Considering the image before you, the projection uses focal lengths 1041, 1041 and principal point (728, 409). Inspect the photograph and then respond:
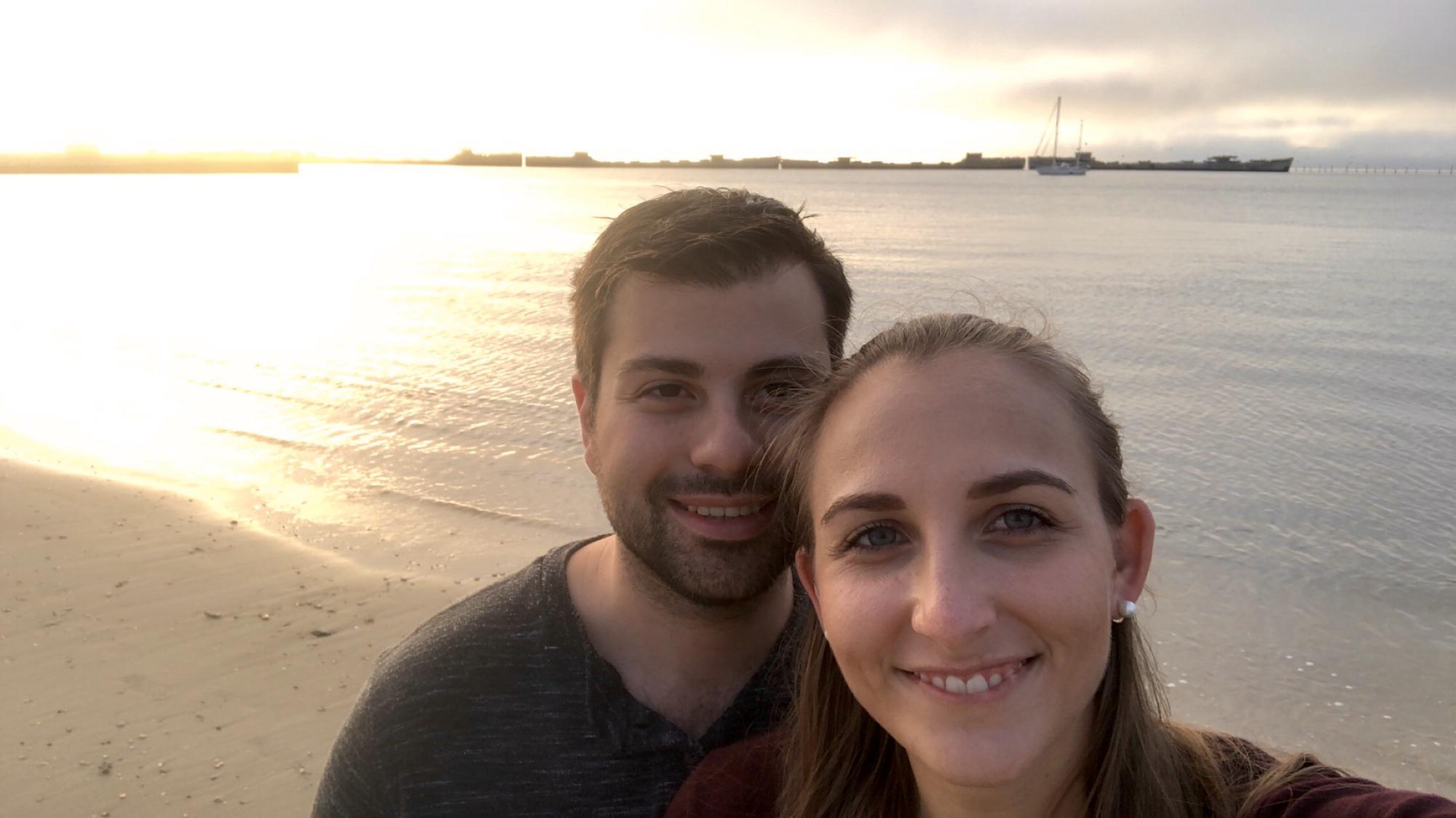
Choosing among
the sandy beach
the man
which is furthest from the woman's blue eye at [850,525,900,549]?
the sandy beach

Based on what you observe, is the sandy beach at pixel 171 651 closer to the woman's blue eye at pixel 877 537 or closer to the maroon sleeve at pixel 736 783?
the maroon sleeve at pixel 736 783

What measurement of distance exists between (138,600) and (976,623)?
6780 mm

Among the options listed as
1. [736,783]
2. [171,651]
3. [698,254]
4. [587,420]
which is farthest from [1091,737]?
[171,651]

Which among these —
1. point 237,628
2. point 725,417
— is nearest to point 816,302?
point 725,417

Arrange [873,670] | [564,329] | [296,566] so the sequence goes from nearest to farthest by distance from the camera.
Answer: [873,670] → [296,566] → [564,329]

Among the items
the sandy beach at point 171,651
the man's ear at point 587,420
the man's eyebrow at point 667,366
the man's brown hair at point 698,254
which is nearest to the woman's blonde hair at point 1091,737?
the man's eyebrow at point 667,366

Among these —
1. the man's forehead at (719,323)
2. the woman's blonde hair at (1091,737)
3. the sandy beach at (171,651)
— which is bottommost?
the sandy beach at (171,651)

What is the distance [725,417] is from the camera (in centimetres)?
271

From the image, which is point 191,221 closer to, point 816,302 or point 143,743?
point 143,743

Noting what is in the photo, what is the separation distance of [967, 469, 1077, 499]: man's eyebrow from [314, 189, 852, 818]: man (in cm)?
78

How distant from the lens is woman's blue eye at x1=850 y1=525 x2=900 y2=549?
2057mm

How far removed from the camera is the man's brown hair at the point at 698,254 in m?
2.78

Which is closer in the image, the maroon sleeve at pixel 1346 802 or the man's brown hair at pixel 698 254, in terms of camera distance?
the maroon sleeve at pixel 1346 802

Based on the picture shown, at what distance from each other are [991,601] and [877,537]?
283mm
